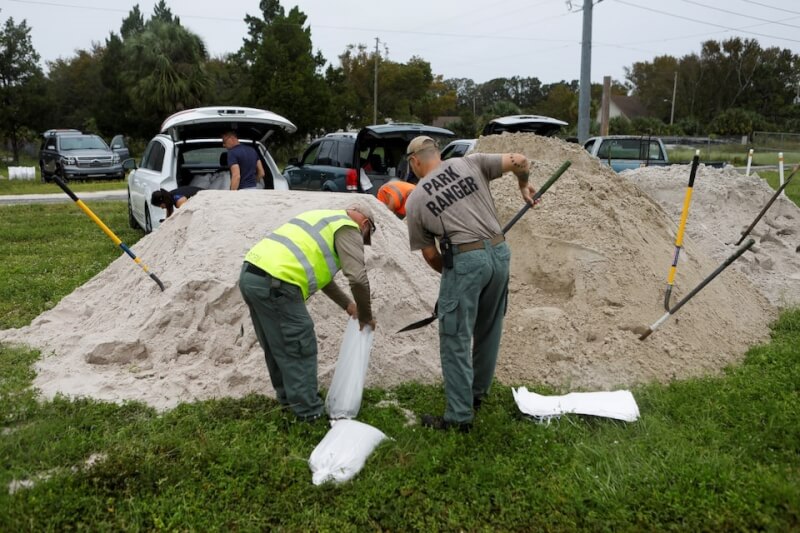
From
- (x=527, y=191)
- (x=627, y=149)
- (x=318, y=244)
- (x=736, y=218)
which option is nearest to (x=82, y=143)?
(x=627, y=149)

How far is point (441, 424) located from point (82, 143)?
2263 cm

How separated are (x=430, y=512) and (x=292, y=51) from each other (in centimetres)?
3161

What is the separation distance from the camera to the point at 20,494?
11.5 ft

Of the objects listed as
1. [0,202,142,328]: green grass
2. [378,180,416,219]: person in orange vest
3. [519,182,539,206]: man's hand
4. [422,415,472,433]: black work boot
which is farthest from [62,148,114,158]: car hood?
[422,415,472,433]: black work boot

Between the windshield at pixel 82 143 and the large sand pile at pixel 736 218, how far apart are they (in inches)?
743

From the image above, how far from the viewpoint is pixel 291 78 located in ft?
105

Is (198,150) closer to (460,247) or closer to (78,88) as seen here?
(460,247)

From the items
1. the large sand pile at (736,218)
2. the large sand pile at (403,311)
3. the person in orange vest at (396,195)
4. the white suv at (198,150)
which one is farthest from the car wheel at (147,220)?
the large sand pile at (736,218)

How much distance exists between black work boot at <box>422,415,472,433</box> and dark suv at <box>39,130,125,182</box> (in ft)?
68.9

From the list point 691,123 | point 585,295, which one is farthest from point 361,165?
point 691,123

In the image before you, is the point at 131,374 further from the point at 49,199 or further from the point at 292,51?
the point at 292,51

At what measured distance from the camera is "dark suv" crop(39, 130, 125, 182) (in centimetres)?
2238

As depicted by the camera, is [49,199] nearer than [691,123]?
Yes

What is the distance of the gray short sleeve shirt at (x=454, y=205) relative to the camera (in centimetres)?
421
